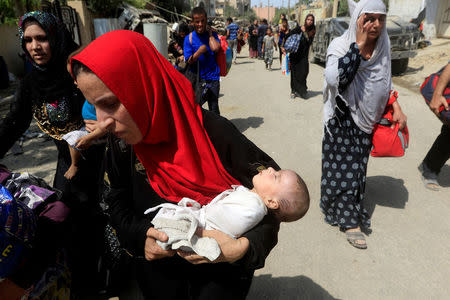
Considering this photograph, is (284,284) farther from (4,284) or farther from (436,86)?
(436,86)

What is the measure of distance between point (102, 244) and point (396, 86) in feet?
30.4

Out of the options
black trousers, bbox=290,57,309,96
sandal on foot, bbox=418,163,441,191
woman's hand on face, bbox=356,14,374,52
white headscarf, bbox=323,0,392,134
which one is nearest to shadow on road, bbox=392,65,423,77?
black trousers, bbox=290,57,309,96

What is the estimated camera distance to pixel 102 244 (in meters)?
2.41

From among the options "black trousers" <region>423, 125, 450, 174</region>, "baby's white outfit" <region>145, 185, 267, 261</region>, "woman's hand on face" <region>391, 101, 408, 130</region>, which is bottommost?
"black trousers" <region>423, 125, 450, 174</region>

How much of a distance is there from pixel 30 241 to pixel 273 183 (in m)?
1.22

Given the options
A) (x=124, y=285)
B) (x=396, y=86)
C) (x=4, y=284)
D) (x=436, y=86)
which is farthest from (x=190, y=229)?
(x=396, y=86)

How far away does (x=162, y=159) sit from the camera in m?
1.38

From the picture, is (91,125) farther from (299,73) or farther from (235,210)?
(299,73)

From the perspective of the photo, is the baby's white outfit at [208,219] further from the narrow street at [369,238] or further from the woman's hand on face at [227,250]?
the narrow street at [369,238]

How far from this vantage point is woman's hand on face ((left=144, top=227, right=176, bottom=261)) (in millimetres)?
1202

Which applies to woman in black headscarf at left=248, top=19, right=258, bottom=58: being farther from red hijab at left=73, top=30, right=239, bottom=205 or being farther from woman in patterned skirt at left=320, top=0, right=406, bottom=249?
red hijab at left=73, top=30, right=239, bottom=205

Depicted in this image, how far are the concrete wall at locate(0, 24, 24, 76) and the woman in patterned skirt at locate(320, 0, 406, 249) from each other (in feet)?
38.5

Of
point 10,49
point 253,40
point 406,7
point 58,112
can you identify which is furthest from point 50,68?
point 406,7

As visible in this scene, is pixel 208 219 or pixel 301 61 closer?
pixel 208 219
